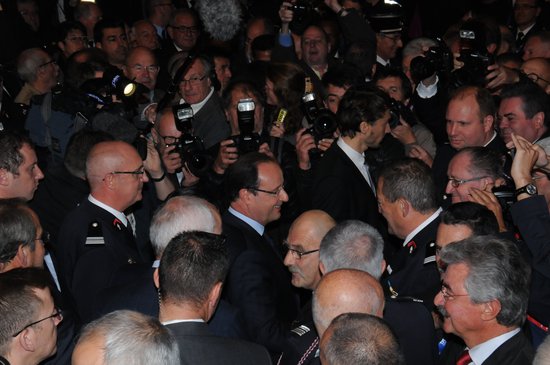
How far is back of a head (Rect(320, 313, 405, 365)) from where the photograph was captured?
2853 mm

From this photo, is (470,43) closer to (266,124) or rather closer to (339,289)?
(266,124)

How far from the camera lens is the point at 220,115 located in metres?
6.96

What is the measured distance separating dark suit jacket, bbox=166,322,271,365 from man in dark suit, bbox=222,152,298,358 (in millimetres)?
696

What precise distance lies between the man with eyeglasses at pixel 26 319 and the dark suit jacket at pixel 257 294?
40.6 inches

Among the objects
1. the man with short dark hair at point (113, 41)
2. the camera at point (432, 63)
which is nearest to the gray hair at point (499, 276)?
the camera at point (432, 63)

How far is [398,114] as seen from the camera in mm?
6363

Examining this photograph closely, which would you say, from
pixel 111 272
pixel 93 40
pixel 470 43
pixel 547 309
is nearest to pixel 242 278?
pixel 111 272

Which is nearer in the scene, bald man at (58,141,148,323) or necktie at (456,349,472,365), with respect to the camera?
necktie at (456,349,472,365)

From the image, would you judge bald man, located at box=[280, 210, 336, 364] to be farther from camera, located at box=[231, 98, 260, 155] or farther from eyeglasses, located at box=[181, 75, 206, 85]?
eyeglasses, located at box=[181, 75, 206, 85]

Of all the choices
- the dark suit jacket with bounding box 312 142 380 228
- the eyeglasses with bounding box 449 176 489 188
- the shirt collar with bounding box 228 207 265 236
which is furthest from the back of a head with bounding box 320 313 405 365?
the dark suit jacket with bounding box 312 142 380 228

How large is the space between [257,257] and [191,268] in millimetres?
914

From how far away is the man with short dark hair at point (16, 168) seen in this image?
5273 millimetres

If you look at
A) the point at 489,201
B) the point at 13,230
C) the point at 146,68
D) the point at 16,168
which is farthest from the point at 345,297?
the point at 146,68

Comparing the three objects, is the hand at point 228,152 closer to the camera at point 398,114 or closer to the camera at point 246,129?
the camera at point 246,129
